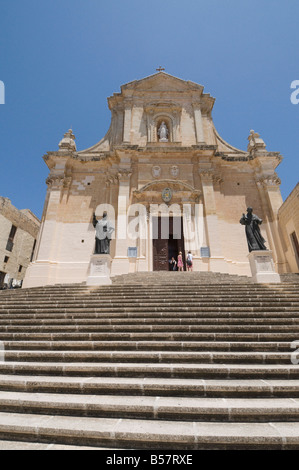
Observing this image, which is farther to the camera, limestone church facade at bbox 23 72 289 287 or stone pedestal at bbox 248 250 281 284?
limestone church facade at bbox 23 72 289 287

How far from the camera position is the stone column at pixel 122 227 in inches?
513

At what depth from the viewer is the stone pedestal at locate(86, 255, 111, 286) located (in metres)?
8.93

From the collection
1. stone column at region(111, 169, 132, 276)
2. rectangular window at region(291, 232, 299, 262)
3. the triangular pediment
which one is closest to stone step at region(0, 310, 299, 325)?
stone column at region(111, 169, 132, 276)

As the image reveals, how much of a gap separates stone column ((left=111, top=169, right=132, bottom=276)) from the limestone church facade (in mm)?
60

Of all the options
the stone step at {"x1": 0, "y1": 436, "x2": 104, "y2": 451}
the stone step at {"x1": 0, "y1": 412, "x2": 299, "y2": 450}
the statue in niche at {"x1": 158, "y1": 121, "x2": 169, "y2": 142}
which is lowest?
the stone step at {"x1": 0, "y1": 436, "x2": 104, "y2": 451}

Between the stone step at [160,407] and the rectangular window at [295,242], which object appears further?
the rectangular window at [295,242]

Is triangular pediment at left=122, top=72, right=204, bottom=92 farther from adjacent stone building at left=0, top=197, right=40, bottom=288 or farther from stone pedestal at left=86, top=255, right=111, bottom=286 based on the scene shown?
stone pedestal at left=86, top=255, right=111, bottom=286

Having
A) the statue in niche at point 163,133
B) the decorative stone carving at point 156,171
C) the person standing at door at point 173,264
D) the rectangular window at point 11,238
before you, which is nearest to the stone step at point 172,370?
the person standing at door at point 173,264

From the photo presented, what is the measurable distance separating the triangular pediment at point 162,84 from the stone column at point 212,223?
8.45 meters

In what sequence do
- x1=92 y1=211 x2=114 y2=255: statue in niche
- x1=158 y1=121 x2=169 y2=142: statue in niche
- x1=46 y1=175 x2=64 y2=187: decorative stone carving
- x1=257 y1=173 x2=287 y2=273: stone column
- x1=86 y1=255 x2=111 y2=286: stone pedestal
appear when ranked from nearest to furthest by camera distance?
1. x1=86 y1=255 x2=111 y2=286: stone pedestal
2. x1=92 y1=211 x2=114 y2=255: statue in niche
3. x1=257 y1=173 x2=287 y2=273: stone column
4. x1=46 y1=175 x2=64 y2=187: decorative stone carving
5. x1=158 y1=121 x2=169 y2=142: statue in niche

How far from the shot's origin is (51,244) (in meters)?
13.9

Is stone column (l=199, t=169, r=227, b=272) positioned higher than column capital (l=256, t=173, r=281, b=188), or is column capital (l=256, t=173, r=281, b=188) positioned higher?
column capital (l=256, t=173, r=281, b=188)

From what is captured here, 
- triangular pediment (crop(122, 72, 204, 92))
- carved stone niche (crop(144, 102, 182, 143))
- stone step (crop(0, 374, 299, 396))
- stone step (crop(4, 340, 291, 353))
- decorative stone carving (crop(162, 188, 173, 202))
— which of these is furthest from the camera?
triangular pediment (crop(122, 72, 204, 92))

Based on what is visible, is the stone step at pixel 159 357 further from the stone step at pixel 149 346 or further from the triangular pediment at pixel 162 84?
the triangular pediment at pixel 162 84
